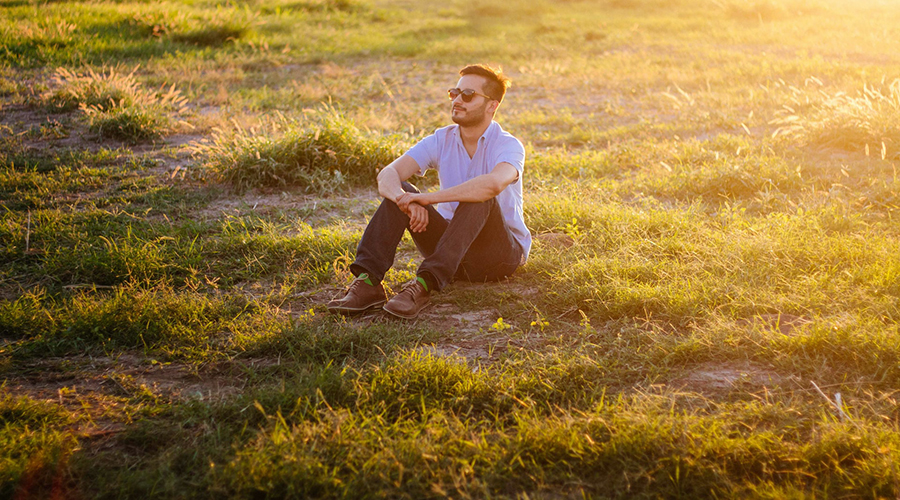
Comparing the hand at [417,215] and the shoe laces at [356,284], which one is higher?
the hand at [417,215]

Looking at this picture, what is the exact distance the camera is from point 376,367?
3049 mm

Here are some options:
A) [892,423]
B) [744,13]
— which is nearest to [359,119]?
[892,423]

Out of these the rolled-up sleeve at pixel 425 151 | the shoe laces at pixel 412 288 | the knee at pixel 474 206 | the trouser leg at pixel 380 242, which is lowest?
the shoe laces at pixel 412 288

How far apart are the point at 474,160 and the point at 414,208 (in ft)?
2.08

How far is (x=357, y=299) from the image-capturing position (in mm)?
3752

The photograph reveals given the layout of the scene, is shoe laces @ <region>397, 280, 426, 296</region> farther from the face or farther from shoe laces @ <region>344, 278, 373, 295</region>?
the face

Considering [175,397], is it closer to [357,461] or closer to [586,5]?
[357,461]

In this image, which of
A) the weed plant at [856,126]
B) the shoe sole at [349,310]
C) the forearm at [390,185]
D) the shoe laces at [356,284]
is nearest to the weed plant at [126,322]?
the shoe sole at [349,310]

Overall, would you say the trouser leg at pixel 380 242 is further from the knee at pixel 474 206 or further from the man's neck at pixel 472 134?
the man's neck at pixel 472 134

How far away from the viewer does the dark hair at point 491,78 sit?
154 inches

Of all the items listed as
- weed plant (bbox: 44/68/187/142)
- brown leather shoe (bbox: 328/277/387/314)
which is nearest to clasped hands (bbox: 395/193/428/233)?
brown leather shoe (bbox: 328/277/387/314)

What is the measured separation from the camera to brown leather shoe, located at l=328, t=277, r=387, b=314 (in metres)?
3.74

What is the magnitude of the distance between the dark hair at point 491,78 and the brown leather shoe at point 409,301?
1403 mm

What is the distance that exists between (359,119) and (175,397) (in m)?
5.92
